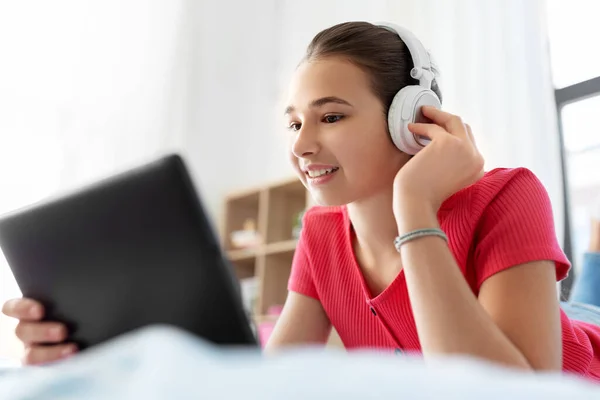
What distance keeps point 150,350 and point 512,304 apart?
64 cm

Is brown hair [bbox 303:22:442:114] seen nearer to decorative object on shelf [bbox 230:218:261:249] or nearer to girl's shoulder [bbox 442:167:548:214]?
girl's shoulder [bbox 442:167:548:214]

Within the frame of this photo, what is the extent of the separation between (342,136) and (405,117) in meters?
0.11

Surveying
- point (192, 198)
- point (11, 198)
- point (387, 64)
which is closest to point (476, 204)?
point (387, 64)

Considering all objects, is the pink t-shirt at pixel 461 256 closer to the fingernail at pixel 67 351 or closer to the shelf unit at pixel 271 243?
the fingernail at pixel 67 351

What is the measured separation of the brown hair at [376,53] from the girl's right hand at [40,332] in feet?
1.98

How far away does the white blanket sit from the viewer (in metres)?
0.23

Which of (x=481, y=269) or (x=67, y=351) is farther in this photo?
(x=481, y=269)

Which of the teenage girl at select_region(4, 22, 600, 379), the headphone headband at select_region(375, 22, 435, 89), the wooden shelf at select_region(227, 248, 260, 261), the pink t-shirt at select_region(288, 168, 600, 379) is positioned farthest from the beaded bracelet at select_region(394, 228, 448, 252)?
the wooden shelf at select_region(227, 248, 260, 261)

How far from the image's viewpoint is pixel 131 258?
0.62m

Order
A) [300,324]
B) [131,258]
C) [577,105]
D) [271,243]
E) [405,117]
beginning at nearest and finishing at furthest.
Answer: [131,258], [405,117], [300,324], [577,105], [271,243]

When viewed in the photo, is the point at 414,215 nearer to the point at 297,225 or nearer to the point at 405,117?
the point at 405,117

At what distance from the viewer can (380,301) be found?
99 cm

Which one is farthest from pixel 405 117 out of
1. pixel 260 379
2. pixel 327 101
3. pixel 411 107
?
pixel 260 379

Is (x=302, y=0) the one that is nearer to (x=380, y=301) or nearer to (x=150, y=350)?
(x=380, y=301)
